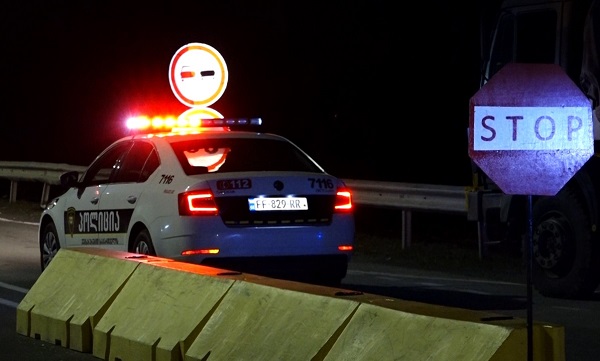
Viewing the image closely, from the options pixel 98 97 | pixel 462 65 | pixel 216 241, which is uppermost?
pixel 216 241

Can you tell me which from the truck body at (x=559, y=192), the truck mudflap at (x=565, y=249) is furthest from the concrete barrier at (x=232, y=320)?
the truck mudflap at (x=565, y=249)

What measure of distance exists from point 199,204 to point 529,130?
491cm

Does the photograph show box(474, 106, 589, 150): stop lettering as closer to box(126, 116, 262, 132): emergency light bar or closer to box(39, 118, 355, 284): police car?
box(39, 118, 355, 284): police car

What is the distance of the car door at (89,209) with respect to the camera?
43.4 ft

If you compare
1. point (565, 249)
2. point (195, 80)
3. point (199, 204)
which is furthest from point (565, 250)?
point (195, 80)

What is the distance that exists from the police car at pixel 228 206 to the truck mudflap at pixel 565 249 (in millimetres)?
1952

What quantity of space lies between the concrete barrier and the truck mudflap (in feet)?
14.3

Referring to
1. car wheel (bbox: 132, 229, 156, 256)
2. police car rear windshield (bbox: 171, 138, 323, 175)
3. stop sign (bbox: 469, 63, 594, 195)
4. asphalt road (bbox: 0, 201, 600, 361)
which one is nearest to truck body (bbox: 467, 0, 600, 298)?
asphalt road (bbox: 0, 201, 600, 361)

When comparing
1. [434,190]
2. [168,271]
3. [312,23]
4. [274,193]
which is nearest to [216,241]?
[274,193]

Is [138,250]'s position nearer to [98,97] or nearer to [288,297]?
[288,297]

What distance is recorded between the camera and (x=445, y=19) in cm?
3872

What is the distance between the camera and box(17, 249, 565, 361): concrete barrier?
6887 millimetres

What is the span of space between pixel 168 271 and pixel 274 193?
107 inches

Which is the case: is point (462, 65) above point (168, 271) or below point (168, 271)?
below
